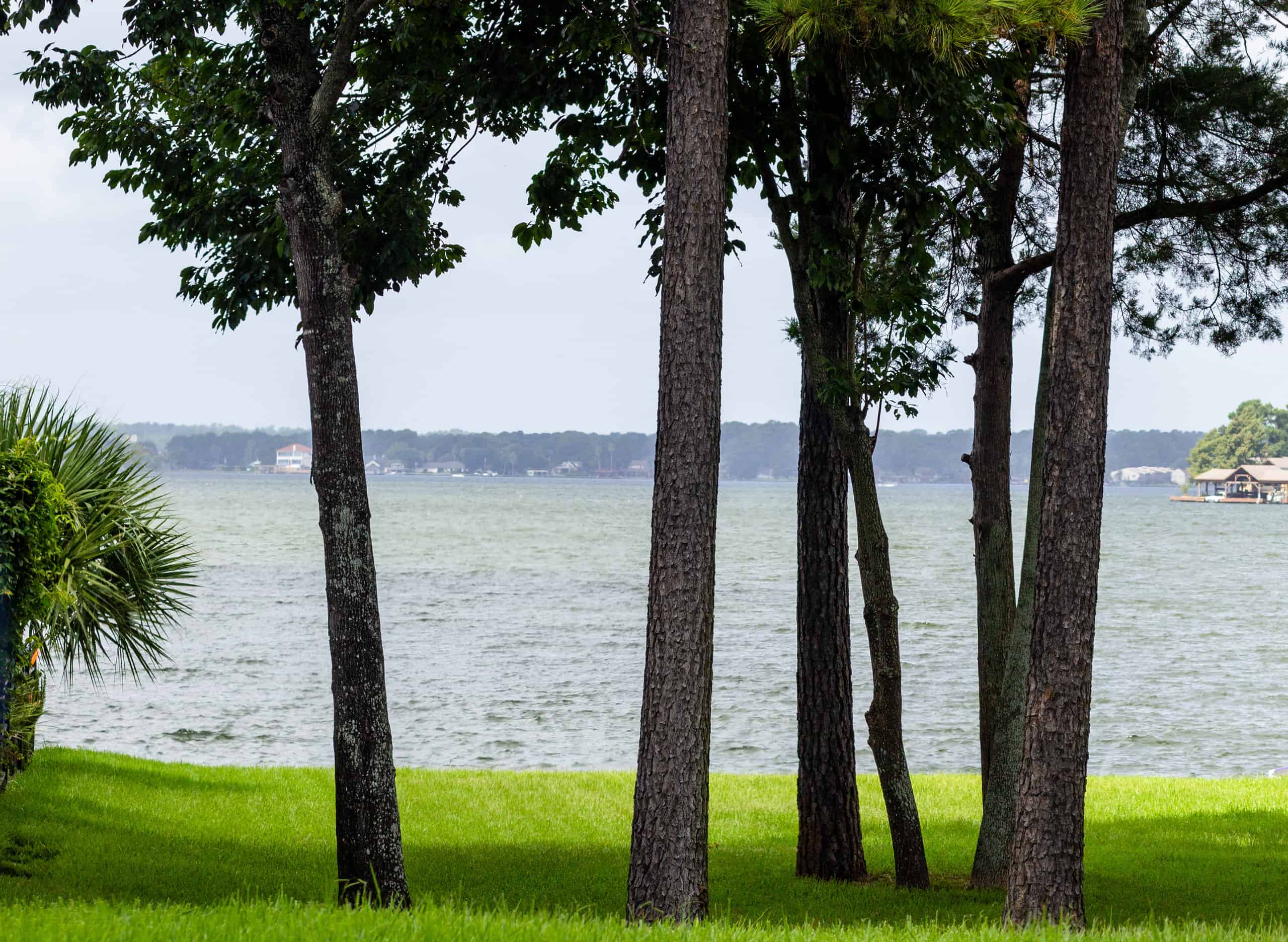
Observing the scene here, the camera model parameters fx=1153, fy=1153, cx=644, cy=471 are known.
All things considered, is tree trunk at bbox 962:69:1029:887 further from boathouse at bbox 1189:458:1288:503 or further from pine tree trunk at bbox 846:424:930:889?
boathouse at bbox 1189:458:1288:503

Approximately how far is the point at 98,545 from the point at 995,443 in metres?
7.21

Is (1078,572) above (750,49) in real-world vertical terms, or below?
below

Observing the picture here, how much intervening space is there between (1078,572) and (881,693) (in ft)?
8.58

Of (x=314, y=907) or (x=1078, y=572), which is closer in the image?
(x=314, y=907)

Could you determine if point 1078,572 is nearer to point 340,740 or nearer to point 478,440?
point 340,740

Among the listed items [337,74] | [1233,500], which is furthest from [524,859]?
[1233,500]

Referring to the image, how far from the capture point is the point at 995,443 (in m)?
9.02

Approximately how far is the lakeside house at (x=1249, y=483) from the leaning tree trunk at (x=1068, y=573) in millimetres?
151731

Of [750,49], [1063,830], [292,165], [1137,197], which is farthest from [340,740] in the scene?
[1137,197]

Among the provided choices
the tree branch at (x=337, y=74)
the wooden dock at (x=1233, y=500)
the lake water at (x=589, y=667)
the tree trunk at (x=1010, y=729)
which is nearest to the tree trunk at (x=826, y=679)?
the tree trunk at (x=1010, y=729)

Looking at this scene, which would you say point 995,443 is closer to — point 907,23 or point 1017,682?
point 1017,682

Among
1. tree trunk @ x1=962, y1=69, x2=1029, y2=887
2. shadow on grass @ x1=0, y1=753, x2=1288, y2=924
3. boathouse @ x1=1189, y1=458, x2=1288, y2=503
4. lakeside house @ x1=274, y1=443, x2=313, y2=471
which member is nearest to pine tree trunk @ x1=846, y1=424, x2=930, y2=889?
shadow on grass @ x1=0, y1=753, x2=1288, y2=924

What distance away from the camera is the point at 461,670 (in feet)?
82.8

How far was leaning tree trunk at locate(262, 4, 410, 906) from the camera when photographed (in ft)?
21.8
